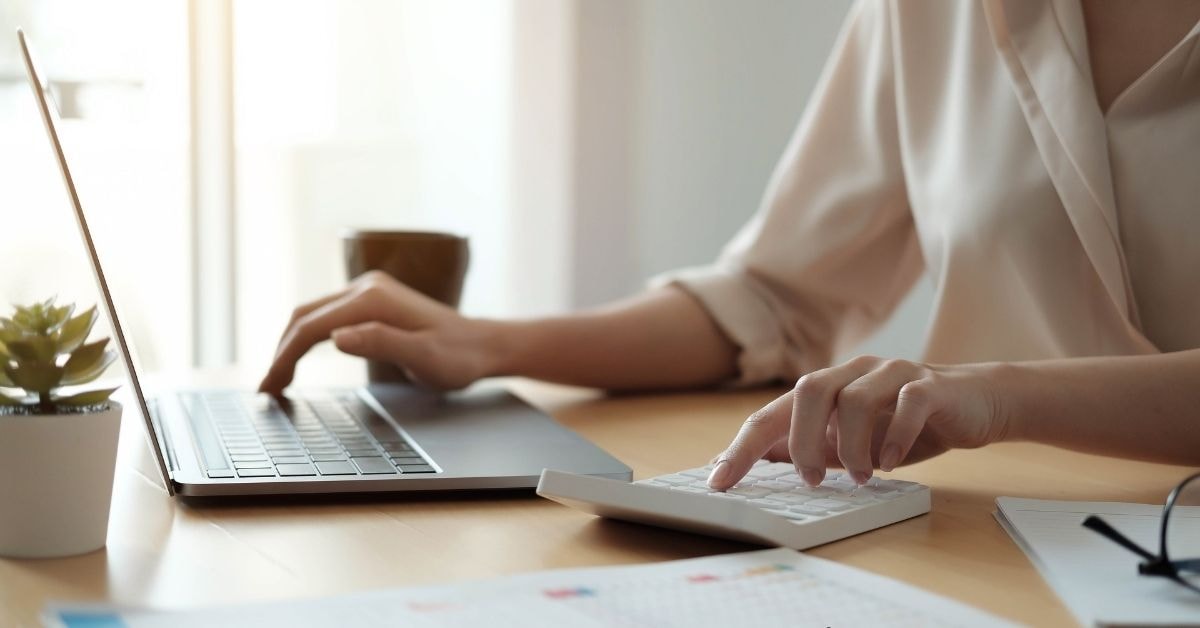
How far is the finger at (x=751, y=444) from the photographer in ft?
2.12

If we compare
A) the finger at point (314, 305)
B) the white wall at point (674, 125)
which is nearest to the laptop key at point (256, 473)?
the finger at point (314, 305)

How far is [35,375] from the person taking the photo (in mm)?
549

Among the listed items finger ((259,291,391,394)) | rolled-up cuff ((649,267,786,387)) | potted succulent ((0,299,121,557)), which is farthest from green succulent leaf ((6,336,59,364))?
rolled-up cuff ((649,267,786,387))

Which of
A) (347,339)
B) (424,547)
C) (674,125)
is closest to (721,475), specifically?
(424,547)

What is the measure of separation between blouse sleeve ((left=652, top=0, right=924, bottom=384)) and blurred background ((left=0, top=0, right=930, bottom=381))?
998mm

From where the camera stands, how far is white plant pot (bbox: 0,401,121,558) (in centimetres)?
54

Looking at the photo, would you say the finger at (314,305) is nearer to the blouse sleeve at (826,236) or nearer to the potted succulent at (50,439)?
the blouse sleeve at (826,236)

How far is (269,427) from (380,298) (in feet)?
0.70

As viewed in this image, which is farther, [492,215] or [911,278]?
[492,215]

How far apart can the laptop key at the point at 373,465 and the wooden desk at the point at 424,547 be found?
31 millimetres

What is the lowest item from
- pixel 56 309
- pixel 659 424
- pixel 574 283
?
pixel 574 283

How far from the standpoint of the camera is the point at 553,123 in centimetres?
255

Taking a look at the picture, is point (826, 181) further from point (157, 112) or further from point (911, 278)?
point (157, 112)

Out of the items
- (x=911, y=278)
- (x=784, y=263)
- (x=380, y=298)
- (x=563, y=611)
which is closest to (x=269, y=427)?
(x=380, y=298)
